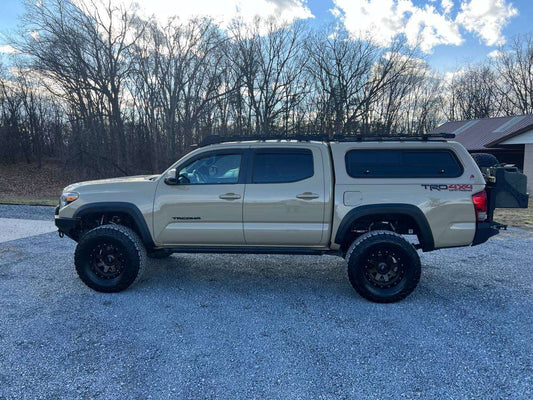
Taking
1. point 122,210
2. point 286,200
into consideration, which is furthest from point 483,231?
point 122,210

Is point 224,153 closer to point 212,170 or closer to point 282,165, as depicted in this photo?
point 212,170

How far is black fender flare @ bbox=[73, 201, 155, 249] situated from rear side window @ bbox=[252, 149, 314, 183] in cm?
152

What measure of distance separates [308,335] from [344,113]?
28.4m

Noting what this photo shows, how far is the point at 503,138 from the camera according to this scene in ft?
58.2

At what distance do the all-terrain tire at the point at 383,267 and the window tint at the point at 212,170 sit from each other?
176cm

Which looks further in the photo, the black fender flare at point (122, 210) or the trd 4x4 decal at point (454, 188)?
the black fender flare at point (122, 210)

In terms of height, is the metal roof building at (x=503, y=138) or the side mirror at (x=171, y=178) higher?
the metal roof building at (x=503, y=138)

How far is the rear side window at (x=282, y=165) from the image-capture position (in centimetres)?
387

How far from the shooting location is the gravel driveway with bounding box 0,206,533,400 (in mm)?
2268

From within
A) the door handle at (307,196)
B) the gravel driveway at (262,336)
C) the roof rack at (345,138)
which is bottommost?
the gravel driveway at (262,336)

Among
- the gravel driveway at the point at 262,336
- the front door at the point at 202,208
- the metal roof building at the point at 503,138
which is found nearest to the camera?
the gravel driveway at the point at 262,336

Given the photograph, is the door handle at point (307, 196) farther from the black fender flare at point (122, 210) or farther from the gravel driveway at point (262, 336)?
the black fender flare at point (122, 210)

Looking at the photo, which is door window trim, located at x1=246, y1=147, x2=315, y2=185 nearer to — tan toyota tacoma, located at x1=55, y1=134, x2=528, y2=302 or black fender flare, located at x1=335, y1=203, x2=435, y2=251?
tan toyota tacoma, located at x1=55, y1=134, x2=528, y2=302

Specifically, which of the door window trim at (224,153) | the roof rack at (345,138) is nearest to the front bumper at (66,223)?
the door window trim at (224,153)
